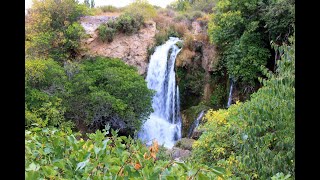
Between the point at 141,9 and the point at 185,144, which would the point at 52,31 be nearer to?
the point at 141,9

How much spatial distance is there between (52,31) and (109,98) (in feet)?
13.6

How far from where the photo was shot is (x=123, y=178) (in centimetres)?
95

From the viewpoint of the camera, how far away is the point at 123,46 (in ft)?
41.8

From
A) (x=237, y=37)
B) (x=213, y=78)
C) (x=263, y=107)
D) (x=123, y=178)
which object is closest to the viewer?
(x=123, y=178)

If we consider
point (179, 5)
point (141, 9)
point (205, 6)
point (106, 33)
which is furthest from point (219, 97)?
point (179, 5)

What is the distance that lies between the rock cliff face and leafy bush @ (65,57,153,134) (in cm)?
154

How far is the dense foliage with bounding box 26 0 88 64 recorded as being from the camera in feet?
36.4

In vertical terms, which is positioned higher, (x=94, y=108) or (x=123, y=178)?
(x=123, y=178)

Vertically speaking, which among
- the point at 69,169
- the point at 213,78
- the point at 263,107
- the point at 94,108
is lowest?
the point at 94,108
